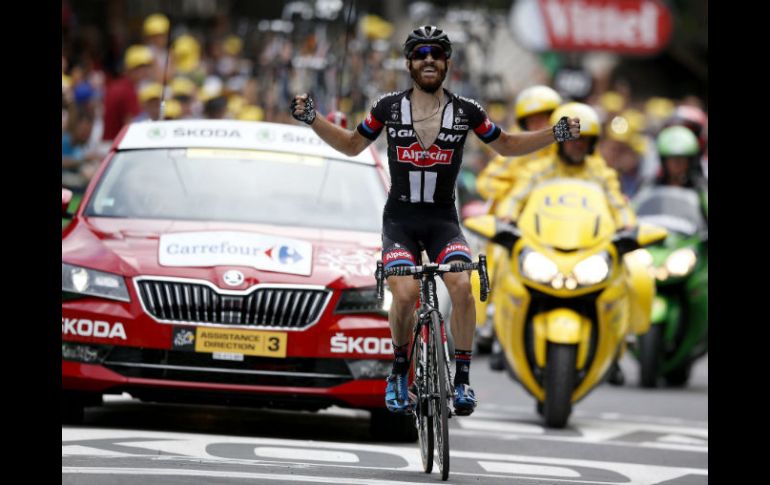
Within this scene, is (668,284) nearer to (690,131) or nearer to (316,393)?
(690,131)

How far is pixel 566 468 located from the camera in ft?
32.1

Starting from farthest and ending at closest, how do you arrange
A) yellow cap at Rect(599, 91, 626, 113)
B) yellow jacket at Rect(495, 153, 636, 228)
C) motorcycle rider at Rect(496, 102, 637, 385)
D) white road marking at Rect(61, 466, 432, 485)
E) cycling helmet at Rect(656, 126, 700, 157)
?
yellow cap at Rect(599, 91, 626, 113) → cycling helmet at Rect(656, 126, 700, 157) → motorcycle rider at Rect(496, 102, 637, 385) → yellow jacket at Rect(495, 153, 636, 228) → white road marking at Rect(61, 466, 432, 485)

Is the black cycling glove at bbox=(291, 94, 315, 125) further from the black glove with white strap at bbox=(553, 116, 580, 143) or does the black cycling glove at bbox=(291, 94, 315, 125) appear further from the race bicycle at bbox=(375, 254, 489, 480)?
the black glove with white strap at bbox=(553, 116, 580, 143)

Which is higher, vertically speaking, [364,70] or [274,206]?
[364,70]

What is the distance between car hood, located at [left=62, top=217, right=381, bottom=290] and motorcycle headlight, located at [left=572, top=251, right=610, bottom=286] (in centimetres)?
153

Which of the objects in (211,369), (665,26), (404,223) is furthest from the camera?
(665,26)

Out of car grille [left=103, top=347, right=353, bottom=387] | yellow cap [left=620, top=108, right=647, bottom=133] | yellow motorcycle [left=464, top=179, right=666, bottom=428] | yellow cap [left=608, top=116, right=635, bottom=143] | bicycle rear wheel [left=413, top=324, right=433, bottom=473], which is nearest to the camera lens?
bicycle rear wheel [left=413, top=324, right=433, bottom=473]

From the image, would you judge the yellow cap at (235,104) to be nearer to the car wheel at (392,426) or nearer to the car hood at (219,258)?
the car hood at (219,258)

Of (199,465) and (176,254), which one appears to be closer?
(199,465)

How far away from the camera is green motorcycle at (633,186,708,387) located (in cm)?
1595

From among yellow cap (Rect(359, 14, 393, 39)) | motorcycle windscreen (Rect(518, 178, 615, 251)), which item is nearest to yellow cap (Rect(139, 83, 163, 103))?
yellow cap (Rect(359, 14, 393, 39))

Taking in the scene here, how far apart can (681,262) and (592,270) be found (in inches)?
157
